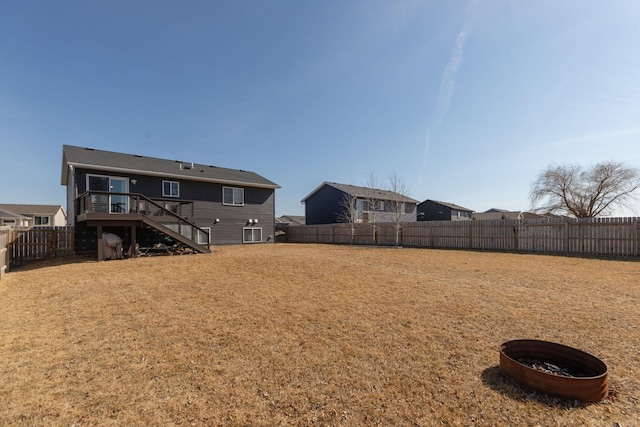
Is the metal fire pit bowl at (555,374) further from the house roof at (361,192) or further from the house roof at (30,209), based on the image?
the house roof at (30,209)

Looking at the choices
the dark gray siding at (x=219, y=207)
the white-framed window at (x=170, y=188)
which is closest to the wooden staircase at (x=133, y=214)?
the dark gray siding at (x=219, y=207)

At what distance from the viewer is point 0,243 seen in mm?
9273

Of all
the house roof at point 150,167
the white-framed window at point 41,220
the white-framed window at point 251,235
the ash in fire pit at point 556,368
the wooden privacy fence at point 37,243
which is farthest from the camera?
the white-framed window at point 41,220

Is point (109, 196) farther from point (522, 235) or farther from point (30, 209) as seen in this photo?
point (30, 209)

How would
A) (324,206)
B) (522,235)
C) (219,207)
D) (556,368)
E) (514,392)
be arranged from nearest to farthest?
(514,392) → (556,368) → (522,235) → (219,207) → (324,206)

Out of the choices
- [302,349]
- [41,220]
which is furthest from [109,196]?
[41,220]

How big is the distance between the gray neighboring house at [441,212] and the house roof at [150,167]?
94.8 ft

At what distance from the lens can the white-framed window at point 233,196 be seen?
21.1m

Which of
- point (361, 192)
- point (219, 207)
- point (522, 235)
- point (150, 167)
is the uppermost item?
point (150, 167)

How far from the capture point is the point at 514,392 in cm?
266

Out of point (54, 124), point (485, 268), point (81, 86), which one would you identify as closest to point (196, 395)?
point (485, 268)

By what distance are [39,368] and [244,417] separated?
2.74 m

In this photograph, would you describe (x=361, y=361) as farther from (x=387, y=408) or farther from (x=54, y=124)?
(x=54, y=124)

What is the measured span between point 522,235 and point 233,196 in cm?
1907
